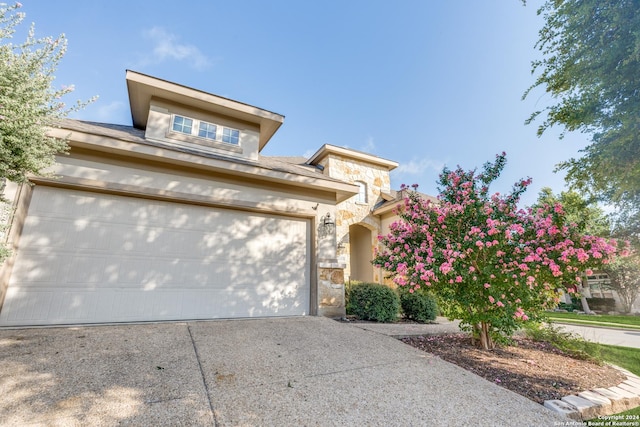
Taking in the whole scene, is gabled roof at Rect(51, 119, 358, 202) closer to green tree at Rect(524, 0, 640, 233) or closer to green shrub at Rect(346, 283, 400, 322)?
green shrub at Rect(346, 283, 400, 322)

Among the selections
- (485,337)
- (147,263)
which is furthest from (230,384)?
(485,337)

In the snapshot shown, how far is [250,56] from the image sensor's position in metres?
8.51

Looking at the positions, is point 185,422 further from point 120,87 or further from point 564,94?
point 564,94

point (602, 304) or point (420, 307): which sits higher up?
point (420, 307)

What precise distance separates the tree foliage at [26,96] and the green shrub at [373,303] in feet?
21.2

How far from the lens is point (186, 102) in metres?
6.88

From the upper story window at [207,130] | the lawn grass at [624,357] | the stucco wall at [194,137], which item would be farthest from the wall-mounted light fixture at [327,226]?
the lawn grass at [624,357]

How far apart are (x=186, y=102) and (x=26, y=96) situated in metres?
3.80

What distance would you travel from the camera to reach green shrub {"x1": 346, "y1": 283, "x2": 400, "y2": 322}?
682 centimetres

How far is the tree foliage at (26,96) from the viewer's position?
3.24m

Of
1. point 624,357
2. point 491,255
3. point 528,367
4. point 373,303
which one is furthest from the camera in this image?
point 373,303

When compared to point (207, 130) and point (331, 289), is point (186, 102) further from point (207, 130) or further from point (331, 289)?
point (331, 289)

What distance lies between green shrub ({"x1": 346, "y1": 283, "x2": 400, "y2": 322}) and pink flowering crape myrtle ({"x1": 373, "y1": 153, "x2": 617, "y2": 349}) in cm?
226

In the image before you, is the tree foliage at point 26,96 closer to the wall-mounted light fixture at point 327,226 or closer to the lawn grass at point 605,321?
the wall-mounted light fixture at point 327,226
